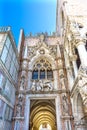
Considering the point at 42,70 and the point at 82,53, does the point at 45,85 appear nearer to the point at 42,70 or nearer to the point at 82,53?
the point at 42,70

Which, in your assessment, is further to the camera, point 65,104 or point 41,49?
point 41,49

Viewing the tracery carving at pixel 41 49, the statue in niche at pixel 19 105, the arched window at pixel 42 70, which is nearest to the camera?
the statue in niche at pixel 19 105

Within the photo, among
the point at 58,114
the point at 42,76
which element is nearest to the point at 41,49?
the point at 42,76

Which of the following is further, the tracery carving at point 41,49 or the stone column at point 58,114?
the tracery carving at point 41,49

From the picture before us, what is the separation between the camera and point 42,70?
13047 mm

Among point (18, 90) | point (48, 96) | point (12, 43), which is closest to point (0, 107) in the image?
point (18, 90)

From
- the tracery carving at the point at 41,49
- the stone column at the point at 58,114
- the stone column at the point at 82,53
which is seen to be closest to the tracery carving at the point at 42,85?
the stone column at the point at 58,114

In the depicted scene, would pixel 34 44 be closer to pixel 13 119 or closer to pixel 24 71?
pixel 24 71

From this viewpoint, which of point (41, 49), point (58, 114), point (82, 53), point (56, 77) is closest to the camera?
point (82, 53)

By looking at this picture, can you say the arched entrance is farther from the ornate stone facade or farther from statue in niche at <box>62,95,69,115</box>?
statue in niche at <box>62,95,69,115</box>

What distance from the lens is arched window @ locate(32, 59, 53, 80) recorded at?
41.0 ft

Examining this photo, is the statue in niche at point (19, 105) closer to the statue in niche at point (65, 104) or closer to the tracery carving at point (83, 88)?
the statue in niche at point (65, 104)

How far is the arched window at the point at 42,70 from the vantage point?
41.0 feet

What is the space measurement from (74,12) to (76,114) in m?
10.7
